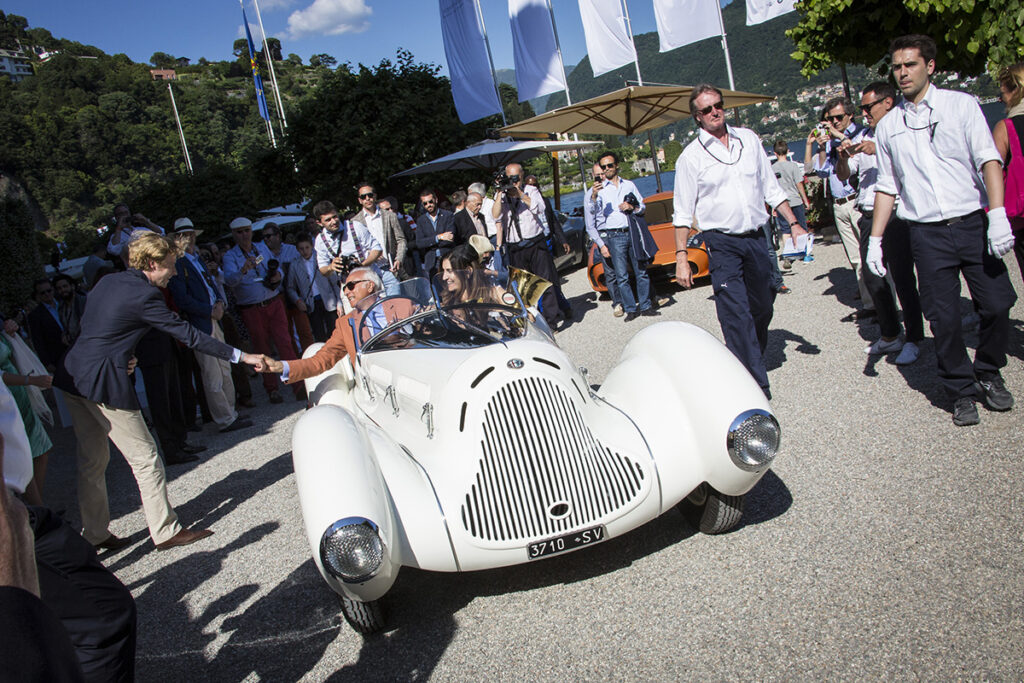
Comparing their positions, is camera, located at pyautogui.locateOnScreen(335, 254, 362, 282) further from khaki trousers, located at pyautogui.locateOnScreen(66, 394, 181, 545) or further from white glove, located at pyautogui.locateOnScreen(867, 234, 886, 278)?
white glove, located at pyautogui.locateOnScreen(867, 234, 886, 278)

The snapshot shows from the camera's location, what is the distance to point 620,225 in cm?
912

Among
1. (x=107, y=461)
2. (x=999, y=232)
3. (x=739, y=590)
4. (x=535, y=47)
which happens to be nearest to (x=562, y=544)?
(x=739, y=590)

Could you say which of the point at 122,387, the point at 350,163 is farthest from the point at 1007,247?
the point at 350,163

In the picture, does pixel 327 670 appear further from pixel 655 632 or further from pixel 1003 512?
pixel 1003 512

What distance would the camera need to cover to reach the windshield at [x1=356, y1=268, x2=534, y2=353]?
13.4 ft

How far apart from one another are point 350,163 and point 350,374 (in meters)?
19.7

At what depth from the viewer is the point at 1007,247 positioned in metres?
4.07

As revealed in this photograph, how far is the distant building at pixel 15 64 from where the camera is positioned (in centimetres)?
14100

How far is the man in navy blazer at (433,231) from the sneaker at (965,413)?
6.57 meters

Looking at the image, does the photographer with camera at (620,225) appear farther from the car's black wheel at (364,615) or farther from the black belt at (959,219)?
the car's black wheel at (364,615)

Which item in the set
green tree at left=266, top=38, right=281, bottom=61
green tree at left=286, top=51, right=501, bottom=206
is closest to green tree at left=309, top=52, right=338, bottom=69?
green tree at left=266, top=38, right=281, bottom=61

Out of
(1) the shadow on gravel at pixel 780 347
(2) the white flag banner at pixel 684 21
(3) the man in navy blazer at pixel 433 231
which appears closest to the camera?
(1) the shadow on gravel at pixel 780 347

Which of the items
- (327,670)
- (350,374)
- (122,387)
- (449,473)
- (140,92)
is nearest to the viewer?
(327,670)

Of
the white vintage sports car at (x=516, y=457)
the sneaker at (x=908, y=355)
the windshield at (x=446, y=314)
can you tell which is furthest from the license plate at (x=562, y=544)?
the sneaker at (x=908, y=355)
